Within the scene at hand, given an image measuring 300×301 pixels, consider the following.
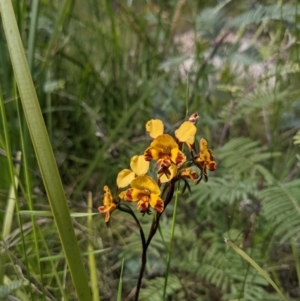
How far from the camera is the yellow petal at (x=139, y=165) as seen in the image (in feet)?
1.89

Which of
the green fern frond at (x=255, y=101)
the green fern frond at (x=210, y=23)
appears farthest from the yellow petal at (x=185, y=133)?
the green fern frond at (x=210, y=23)

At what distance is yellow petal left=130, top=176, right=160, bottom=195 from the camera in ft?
1.81

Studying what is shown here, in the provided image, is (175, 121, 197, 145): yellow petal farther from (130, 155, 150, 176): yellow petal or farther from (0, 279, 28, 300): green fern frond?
(0, 279, 28, 300): green fern frond

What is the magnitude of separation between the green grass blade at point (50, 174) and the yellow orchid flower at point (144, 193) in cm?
8

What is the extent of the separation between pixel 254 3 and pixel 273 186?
508 millimetres

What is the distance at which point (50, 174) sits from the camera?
1.72ft

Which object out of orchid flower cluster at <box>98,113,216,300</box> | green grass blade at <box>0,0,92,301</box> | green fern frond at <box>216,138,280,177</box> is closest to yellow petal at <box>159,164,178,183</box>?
orchid flower cluster at <box>98,113,216,300</box>

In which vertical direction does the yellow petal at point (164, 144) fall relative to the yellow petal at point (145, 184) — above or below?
above

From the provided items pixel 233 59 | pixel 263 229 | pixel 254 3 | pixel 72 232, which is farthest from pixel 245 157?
pixel 72 232

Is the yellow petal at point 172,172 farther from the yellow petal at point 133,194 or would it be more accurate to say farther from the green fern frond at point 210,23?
the green fern frond at point 210,23

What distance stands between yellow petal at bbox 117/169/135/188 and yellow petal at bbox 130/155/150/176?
0.4 inches

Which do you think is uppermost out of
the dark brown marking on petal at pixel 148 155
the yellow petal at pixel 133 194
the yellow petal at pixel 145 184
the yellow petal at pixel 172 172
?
the dark brown marking on petal at pixel 148 155

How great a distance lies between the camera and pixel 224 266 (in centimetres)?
83

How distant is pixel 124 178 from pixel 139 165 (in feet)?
0.08
